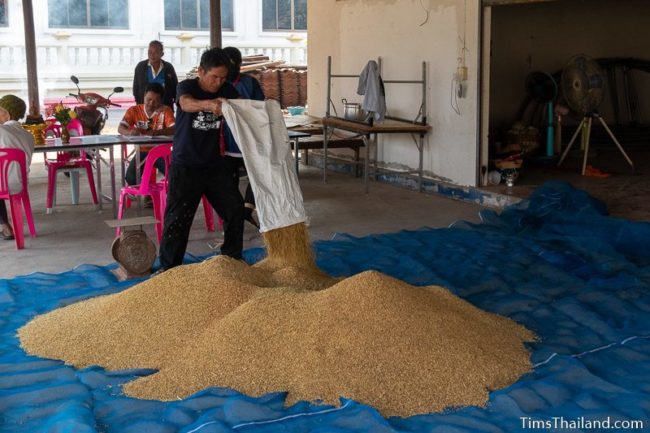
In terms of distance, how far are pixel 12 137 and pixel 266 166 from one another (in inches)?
92.9

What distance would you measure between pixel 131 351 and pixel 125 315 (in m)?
0.27

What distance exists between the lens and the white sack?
4863 mm

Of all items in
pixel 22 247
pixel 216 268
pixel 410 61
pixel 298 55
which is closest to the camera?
pixel 216 268

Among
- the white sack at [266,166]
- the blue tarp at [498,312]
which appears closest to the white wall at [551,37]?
the blue tarp at [498,312]

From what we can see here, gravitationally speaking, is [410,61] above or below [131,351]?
above

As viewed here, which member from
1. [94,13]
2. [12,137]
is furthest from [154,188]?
[94,13]

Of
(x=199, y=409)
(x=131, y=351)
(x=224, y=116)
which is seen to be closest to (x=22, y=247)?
(x=224, y=116)

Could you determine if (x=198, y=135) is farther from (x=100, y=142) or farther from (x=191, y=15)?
(x=191, y=15)

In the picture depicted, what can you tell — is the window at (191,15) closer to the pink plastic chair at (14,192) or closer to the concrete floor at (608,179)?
the concrete floor at (608,179)

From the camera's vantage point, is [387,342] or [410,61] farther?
[410,61]

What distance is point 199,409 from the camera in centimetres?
329

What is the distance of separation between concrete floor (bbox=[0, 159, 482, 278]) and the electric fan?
6.51ft

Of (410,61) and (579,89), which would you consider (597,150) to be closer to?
(579,89)

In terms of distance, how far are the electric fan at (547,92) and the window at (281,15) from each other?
10.6m
